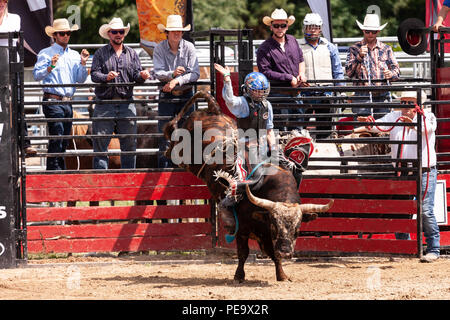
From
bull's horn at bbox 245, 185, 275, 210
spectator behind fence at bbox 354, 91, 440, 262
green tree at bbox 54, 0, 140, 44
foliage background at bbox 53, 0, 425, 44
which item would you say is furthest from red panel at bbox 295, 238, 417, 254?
green tree at bbox 54, 0, 140, 44

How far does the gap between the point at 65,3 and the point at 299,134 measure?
18.4 metres

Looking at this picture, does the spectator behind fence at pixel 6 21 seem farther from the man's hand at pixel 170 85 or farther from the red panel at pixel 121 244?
the man's hand at pixel 170 85

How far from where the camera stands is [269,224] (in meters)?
8.91

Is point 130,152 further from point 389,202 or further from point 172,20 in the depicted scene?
point 389,202

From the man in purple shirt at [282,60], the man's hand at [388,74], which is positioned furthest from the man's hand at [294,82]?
the man's hand at [388,74]

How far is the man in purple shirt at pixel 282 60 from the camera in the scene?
10.9 meters

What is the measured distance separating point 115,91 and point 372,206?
3597 millimetres

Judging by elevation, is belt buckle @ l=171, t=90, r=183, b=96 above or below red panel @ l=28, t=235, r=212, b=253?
above

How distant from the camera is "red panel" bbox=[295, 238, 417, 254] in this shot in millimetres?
10469

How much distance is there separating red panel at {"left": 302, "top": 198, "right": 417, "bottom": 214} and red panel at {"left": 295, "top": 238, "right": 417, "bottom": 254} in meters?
0.37

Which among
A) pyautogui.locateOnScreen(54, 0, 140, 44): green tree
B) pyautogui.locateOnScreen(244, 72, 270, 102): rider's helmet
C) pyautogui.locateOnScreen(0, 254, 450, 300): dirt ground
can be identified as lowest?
pyautogui.locateOnScreen(0, 254, 450, 300): dirt ground

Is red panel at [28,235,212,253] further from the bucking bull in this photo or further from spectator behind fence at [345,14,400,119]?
spectator behind fence at [345,14,400,119]
